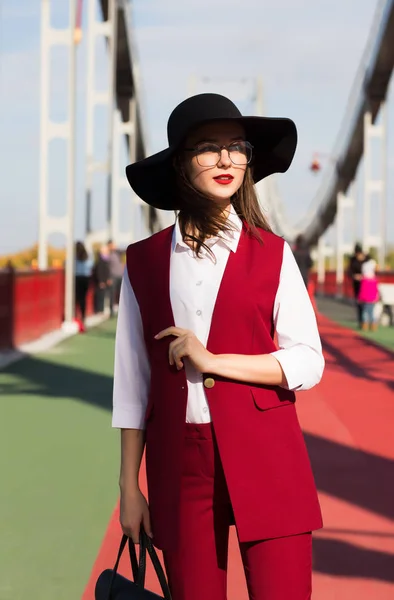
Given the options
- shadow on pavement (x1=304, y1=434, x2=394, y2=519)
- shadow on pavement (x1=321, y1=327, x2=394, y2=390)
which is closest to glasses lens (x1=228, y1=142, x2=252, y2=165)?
shadow on pavement (x1=304, y1=434, x2=394, y2=519)

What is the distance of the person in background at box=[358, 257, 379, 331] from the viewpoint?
18.9 metres

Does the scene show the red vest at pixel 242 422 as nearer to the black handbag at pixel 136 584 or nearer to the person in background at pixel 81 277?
the black handbag at pixel 136 584

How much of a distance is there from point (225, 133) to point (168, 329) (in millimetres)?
413

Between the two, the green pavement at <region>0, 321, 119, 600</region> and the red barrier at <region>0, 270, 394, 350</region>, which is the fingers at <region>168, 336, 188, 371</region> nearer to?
the green pavement at <region>0, 321, 119, 600</region>

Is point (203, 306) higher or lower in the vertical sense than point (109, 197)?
lower

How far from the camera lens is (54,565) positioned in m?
4.22

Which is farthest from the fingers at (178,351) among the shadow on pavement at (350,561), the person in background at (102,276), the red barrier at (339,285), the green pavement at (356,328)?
the person in background at (102,276)

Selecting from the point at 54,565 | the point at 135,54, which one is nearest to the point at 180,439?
the point at 54,565

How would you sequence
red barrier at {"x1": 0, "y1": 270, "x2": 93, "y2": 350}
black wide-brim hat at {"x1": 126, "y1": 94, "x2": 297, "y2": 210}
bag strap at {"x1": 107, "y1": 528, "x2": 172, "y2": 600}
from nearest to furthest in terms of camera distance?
bag strap at {"x1": 107, "y1": 528, "x2": 172, "y2": 600}
black wide-brim hat at {"x1": 126, "y1": 94, "x2": 297, "y2": 210}
red barrier at {"x1": 0, "y1": 270, "x2": 93, "y2": 350}

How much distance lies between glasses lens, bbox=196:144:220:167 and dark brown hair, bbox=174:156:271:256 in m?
0.06

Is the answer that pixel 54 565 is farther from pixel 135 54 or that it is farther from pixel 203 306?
pixel 135 54

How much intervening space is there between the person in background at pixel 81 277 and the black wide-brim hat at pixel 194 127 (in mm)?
16922

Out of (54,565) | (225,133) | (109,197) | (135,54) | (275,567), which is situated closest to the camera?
(275,567)

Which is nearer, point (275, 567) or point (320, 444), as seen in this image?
point (275, 567)
